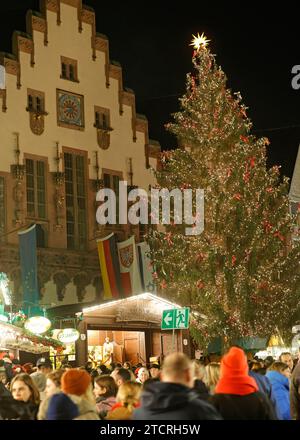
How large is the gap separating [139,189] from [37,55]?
675 centimetres

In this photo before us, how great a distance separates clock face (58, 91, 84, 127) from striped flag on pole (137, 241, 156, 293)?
5.68 meters

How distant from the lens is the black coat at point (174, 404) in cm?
512

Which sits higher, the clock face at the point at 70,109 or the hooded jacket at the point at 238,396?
the clock face at the point at 70,109

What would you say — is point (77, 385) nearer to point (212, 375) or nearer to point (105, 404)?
point (105, 404)

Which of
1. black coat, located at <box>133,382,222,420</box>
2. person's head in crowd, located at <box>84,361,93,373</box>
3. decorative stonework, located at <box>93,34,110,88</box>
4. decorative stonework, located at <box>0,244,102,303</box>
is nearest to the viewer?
black coat, located at <box>133,382,222,420</box>

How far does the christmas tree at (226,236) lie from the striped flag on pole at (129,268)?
3.28ft

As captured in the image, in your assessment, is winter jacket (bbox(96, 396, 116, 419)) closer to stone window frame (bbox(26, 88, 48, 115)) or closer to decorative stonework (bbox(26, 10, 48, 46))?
stone window frame (bbox(26, 88, 48, 115))

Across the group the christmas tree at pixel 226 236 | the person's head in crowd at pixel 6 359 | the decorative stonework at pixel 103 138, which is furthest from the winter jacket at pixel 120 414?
the decorative stonework at pixel 103 138

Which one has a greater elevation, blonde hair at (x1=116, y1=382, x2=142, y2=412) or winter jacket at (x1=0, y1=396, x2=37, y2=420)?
blonde hair at (x1=116, y1=382, x2=142, y2=412)

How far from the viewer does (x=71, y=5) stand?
33.6m

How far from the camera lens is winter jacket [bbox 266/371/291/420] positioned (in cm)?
949

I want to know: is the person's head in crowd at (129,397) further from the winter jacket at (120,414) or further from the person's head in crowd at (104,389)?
the person's head in crowd at (104,389)

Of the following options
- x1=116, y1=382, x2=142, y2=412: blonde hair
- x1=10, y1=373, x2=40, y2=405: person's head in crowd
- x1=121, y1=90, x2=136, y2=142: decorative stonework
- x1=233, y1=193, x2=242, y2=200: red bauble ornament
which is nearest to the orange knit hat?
x1=116, y1=382, x2=142, y2=412: blonde hair
